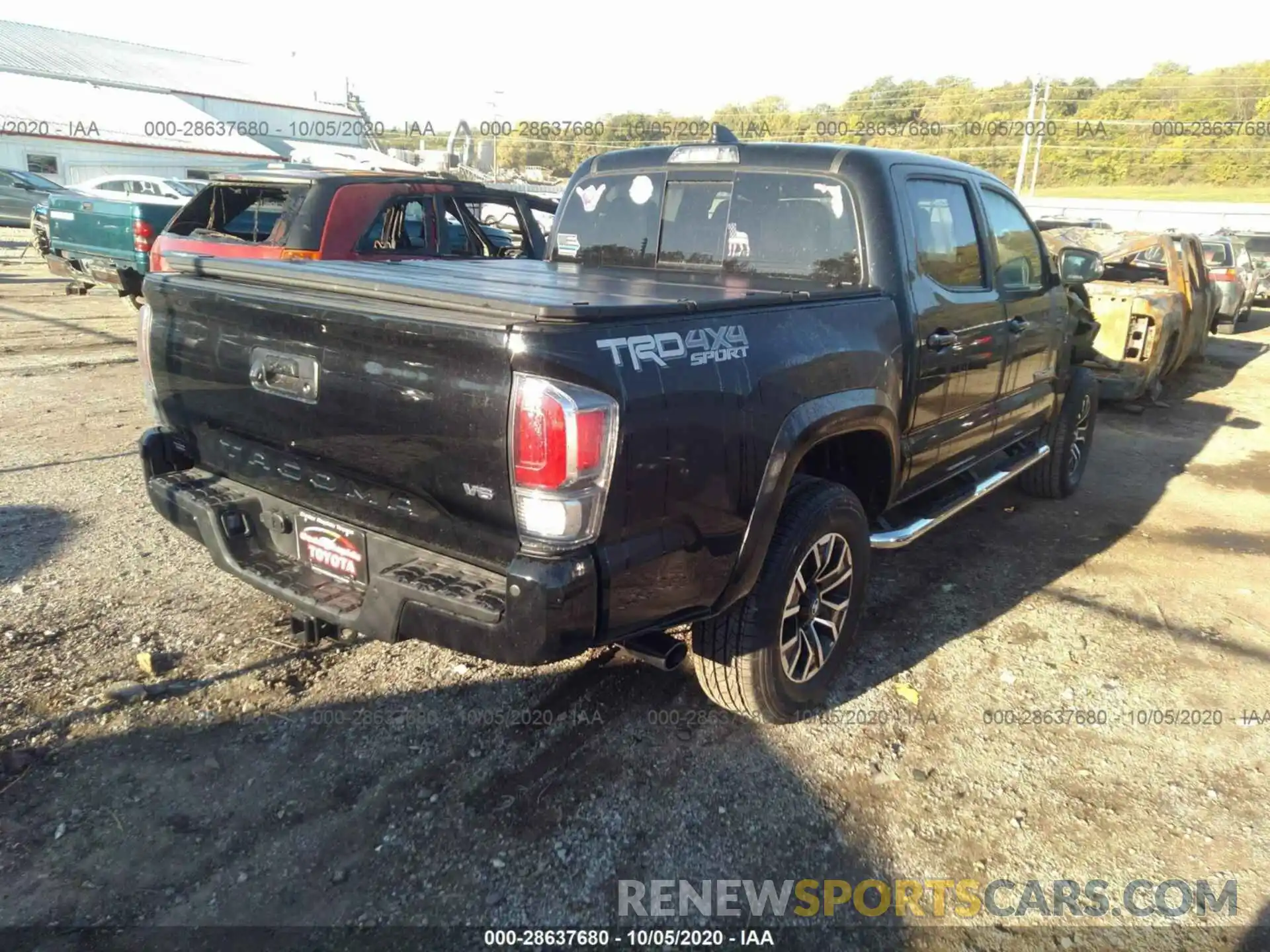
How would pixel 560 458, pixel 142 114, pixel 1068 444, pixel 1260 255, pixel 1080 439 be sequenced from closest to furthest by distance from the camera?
pixel 560 458
pixel 1068 444
pixel 1080 439
pixel 1260 255
pixel 142 114

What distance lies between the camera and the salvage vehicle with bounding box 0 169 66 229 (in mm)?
23172

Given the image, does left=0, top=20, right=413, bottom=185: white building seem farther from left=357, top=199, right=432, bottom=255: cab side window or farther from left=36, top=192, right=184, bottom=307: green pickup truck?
left=357, top=199, right=432, bottom=255: cab side window

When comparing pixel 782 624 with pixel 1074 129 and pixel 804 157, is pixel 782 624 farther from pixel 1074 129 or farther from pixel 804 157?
pixel 1074 129

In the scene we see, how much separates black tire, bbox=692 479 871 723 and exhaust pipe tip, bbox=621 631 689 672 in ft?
0.70

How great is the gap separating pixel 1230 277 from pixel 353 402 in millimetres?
17058

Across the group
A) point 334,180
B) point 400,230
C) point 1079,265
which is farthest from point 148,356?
point 1079,265

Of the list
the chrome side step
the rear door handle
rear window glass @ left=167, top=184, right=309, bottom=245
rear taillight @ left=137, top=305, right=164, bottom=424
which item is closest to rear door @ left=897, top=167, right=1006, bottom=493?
the rear door handle

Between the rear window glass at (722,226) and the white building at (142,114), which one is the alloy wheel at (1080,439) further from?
the white building at (142,114)

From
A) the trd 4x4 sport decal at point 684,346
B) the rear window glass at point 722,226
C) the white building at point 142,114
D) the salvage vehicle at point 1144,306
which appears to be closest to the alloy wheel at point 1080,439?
the salvage vehicle at point 1144,306

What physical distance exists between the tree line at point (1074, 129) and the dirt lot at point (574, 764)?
161ft

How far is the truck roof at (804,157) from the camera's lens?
3695mm

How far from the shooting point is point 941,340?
147 inches

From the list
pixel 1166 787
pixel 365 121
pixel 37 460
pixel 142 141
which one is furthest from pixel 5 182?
pixel 365 121

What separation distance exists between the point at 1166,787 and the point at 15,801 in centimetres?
379
